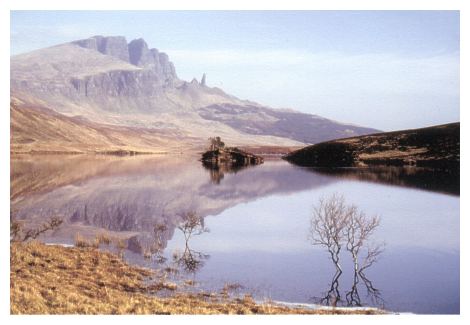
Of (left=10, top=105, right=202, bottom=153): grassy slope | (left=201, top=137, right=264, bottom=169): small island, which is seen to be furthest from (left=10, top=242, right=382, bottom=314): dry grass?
(left=10, top=105, right=202, bottom=153): grassy slope

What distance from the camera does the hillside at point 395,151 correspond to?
272 feet

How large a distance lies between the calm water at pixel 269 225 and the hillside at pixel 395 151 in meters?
20.6

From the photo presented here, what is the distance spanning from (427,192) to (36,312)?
141 ft

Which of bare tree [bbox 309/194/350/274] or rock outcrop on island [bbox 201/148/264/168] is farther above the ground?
rock outcrop on island [bbox 201/148/264/168]

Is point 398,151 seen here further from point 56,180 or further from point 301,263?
point 301,263

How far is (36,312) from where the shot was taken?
1555 centimetres

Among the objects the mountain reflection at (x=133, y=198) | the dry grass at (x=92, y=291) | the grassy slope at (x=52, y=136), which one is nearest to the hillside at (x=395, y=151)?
the mountain reflection at (x=133, y=198)

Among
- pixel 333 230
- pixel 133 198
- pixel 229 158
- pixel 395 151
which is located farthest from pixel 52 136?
pixel 333 230

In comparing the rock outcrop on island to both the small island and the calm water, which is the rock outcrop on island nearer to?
the small island

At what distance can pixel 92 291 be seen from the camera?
58.4 ft

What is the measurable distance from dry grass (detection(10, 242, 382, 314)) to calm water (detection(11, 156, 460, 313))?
185 centimetres

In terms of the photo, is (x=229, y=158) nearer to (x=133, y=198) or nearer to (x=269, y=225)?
(x=133, y=198)

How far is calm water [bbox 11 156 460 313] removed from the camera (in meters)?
21.0
